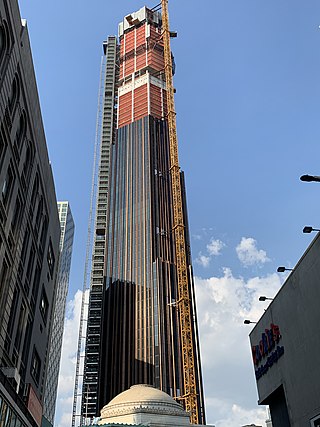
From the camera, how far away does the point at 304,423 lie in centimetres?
Answer: 2883

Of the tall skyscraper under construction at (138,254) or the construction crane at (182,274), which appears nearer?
the construction crane at (182,274)

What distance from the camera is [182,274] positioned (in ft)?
393

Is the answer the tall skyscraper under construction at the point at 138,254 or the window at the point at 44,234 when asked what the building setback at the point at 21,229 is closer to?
the window at the point at 44,234

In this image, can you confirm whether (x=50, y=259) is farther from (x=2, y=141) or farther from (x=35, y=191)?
(x=2, y=141)

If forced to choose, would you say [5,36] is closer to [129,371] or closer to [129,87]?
[129,371]

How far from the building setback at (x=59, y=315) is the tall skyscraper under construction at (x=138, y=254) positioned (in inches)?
913

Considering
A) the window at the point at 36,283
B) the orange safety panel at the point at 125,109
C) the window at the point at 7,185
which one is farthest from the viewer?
the orange safety panel at the point at 125,109

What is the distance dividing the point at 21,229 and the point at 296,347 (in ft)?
82.7

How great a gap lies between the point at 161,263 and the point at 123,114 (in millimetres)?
59080

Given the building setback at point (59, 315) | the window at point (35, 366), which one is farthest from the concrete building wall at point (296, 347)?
the building setback at point (59, 315)

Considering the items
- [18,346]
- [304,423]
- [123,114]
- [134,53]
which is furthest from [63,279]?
[304,423]

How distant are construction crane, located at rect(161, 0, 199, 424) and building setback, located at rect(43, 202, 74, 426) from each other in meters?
48.4

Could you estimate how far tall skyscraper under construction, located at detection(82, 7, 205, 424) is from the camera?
11081 centimetres

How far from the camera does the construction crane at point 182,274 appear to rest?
4092 inches
